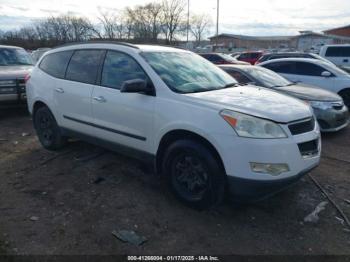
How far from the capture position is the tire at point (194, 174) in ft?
11.4

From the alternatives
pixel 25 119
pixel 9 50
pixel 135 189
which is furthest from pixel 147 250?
pixel 9 50

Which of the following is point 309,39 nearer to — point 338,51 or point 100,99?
point 338,51

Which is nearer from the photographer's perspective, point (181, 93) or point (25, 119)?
point (181, 93)

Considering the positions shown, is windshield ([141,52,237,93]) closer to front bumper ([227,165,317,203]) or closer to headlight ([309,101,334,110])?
front bumper ([227,165,317,203])

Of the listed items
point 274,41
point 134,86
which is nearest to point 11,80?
point 134,86

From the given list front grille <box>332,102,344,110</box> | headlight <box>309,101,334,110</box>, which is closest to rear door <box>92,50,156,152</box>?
headlight <box>309,101,334,110</box>

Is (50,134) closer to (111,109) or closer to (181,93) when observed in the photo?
(111,109)

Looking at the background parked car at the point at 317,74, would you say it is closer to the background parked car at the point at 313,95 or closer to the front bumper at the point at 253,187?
the background parked car at the point at 313,95

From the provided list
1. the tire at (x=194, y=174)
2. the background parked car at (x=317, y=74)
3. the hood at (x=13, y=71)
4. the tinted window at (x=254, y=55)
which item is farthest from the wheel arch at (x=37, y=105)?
the tinted window at (x=254, y=55)

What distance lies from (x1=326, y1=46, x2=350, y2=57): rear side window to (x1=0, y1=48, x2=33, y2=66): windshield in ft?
46.7

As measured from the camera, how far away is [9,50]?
9.80m

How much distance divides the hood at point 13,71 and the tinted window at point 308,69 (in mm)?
7314

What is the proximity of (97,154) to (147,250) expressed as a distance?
110 inches

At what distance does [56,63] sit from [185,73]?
2.38 metres
